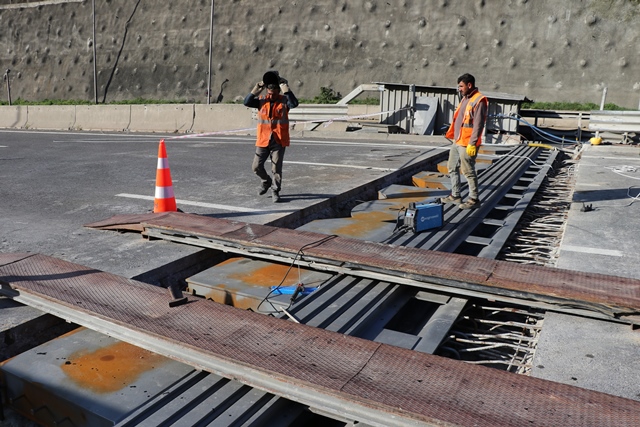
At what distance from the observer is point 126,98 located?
37.2 meters

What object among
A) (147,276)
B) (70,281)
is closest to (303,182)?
(147,276)

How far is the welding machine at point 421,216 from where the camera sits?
589 cm

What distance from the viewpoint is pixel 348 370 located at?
292cm

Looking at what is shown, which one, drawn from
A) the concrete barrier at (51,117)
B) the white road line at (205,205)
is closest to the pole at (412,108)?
the white road line at (205,205)

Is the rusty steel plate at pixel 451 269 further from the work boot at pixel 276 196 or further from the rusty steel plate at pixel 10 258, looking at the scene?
the work boot at pixel 276 196

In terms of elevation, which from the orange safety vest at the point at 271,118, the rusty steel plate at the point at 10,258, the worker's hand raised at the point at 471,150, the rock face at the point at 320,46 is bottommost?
the rusty steel plate at the point at 10,258

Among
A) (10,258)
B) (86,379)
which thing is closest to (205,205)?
(10,258)

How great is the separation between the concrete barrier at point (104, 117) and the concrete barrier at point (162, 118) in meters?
0.38

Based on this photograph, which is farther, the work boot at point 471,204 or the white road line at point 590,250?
the work boot at point 471,204

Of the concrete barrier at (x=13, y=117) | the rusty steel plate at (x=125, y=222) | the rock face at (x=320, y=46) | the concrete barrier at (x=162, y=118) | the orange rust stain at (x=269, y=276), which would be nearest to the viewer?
the orange rust stain at (x=269, y=276)

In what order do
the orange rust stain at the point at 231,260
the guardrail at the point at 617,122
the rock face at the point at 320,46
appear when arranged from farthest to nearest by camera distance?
the rock face at the point at 320,46
the guardrail at the point at 617,122
the orange rust stain at the point at 231,260

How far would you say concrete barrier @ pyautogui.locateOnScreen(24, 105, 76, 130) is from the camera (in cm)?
2458

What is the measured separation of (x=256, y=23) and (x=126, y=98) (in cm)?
1082

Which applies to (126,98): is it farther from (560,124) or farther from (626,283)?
(626,283)
